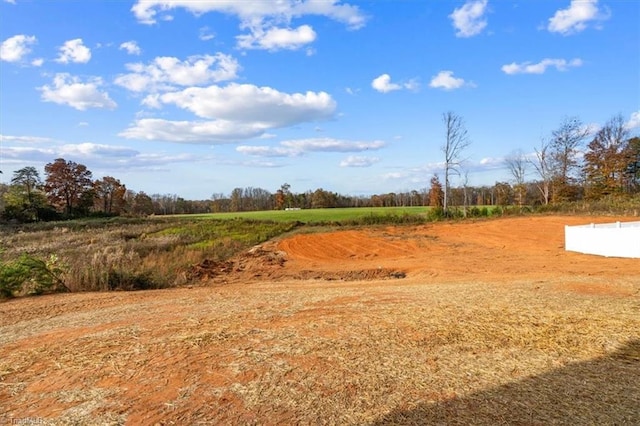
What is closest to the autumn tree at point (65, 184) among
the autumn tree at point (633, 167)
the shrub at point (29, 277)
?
the shrub at point (29, 277)

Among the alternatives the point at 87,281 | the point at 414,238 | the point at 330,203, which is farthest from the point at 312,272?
the point at 330,203

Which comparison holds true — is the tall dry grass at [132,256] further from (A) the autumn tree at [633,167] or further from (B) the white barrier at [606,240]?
(A) the autumn tree at [633,167]

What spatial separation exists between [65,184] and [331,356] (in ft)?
221

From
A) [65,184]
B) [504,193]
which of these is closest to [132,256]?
[65,184]

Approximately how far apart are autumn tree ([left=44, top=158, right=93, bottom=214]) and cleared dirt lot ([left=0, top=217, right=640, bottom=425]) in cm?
6122

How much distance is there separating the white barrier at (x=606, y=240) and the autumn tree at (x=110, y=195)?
6799 cm

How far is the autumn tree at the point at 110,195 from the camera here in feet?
224

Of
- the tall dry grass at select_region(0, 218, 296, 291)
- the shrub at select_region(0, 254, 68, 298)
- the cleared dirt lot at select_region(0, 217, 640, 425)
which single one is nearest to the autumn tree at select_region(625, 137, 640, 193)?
the tall dry grass at select_region(0, 218, 296, 291)

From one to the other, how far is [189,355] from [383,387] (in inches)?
76.0

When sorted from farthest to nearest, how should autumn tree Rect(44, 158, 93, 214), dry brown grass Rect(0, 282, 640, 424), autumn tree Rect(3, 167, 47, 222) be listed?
autumn tree Rect(44, 158, 93, 214) < autumn tree Rect(3, 167, 47, 222) < dry brown grass Rect(0, 282, 640, 424)

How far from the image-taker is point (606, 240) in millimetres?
12781

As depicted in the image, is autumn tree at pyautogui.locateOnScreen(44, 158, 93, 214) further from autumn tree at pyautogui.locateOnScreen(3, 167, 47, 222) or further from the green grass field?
the green grass field

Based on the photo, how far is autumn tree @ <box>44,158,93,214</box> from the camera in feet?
194

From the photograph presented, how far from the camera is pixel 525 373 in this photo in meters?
3.74
